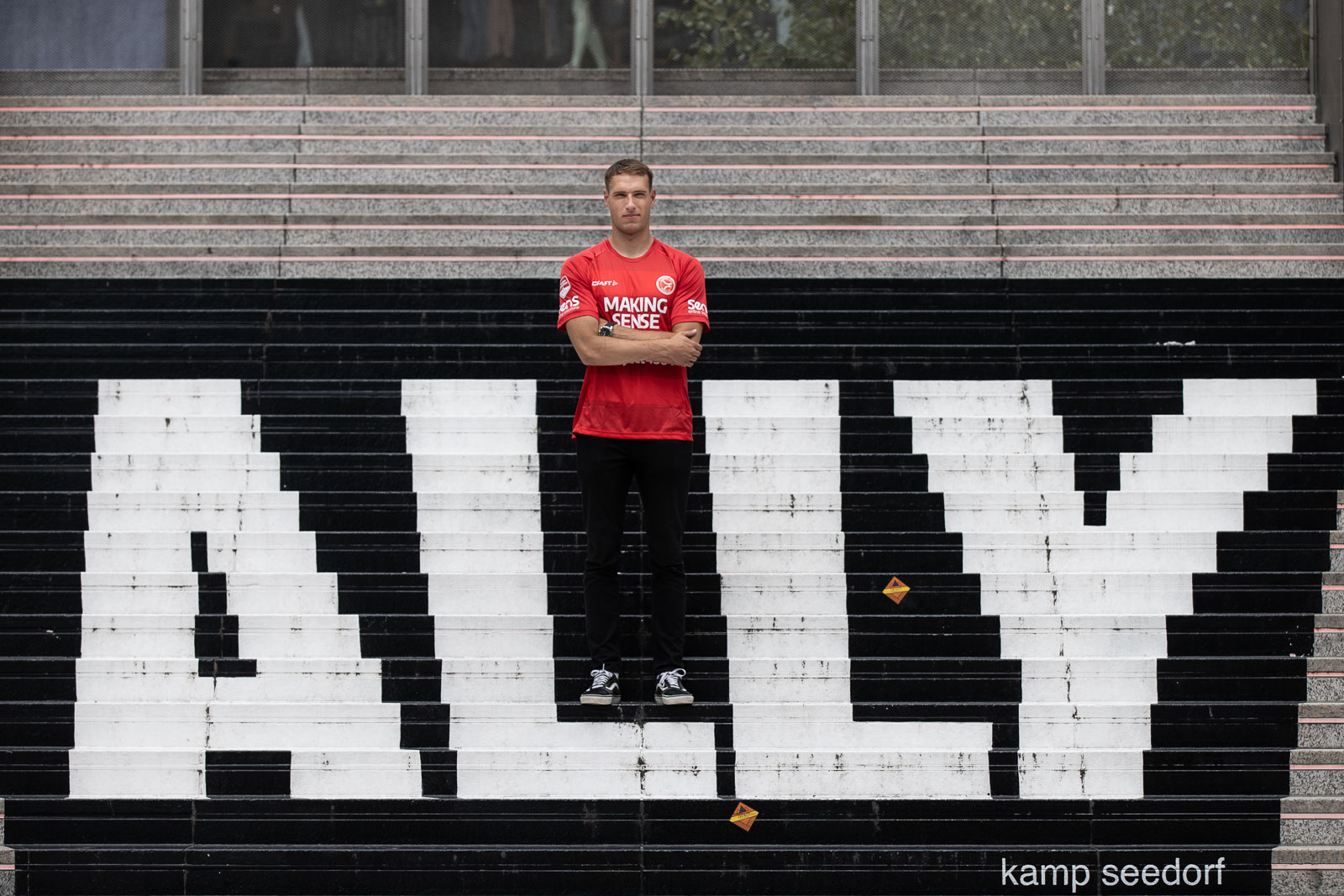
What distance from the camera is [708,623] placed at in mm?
6246

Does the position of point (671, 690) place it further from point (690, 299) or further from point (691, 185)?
point (691, 185)

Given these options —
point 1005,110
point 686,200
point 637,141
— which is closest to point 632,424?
point 686,200

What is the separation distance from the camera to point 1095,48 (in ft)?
35.3

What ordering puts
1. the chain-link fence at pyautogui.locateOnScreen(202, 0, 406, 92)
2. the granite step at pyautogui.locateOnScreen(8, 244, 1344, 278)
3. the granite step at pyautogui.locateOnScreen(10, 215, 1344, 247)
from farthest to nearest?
1. the chain-link fence at pyautogui.locateOnScreen(202, 0, 406, 92)
2. the granite step at pyautogui.locateOnScreen(10, 215, 1344, 247)
3. the granite step at pyautogui.locateOnScreen(8, 244, 1344, 278)

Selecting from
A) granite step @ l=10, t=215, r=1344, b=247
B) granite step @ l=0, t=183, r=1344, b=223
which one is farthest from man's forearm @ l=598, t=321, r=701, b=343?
granite step @ l=0, t=183, r=1344, b=223

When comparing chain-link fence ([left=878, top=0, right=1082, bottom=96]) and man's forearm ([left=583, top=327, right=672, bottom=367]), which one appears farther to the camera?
chain-link fence ([left=878, top=0, right=1082, bottom=96])

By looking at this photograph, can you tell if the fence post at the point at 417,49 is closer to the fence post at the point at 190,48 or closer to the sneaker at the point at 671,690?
the fence post at the point at 190,48

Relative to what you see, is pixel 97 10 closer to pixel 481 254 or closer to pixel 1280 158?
pixel 481 254

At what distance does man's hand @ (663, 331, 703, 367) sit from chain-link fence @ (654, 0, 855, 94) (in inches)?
222

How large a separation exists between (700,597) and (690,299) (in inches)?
51.3

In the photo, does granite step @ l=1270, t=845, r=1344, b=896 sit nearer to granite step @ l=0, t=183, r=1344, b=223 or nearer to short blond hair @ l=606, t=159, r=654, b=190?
short blond hair @ l=606, t=159, r=654, b=190

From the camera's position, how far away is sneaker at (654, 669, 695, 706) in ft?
18.9

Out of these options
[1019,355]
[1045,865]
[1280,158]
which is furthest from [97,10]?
[1045,865]

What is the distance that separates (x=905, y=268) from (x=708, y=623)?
2.92 metres
